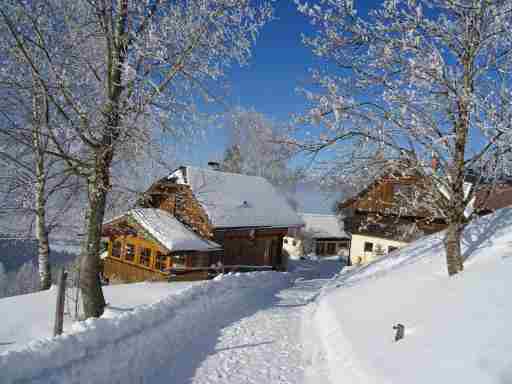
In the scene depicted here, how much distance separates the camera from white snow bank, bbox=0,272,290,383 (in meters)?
4.01

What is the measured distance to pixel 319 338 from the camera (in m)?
7.11

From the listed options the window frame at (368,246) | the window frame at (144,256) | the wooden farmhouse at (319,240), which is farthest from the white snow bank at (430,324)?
the wooden farmhouse at (319,240)

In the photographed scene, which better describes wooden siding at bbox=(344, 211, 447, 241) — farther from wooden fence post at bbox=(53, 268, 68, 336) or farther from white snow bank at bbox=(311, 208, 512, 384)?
wooden fence post at bbox=(53, 268, 68, 336)

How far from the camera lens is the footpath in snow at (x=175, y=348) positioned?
423 cm

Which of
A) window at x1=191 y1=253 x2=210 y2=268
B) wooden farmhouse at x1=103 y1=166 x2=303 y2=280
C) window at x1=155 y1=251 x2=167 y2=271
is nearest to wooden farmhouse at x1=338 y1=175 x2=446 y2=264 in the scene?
wooden farmhouse at x1=103 y1=166 x2=303 y2=280

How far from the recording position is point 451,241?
730cm

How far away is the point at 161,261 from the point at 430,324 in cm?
1453

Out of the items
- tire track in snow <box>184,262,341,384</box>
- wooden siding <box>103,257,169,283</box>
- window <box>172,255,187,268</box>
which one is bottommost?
wooden siding <box>103,257,169,283</box>

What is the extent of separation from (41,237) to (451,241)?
11.6 metres

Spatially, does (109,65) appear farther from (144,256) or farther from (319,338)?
(144,256)

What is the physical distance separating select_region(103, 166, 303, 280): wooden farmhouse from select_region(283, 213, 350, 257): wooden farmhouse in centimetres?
1540

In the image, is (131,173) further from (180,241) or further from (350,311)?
(180,241)

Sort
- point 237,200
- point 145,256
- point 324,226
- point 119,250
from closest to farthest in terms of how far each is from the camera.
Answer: point 145,256, point 119,250, point 237,200, point 324,226

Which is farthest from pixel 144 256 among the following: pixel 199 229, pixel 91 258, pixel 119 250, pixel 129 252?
pixel 91 258
